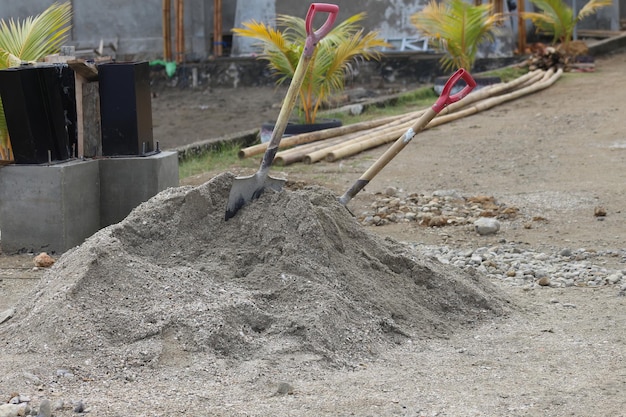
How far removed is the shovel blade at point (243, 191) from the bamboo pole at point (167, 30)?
13.8m

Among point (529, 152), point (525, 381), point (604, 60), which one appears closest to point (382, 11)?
point (604, 60)

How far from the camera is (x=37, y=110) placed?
6246mm

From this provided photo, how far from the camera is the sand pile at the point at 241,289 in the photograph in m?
4.04

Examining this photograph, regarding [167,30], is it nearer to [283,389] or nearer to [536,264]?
[536,264]

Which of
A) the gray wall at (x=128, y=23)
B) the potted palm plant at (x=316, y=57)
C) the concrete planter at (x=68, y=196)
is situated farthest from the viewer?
the gray wall at (x=128, y=23)

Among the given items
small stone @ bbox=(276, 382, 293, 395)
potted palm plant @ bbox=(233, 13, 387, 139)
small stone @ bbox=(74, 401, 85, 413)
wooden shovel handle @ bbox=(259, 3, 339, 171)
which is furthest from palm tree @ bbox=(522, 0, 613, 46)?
small stone @ bbox=(74, 401, 85, 413)

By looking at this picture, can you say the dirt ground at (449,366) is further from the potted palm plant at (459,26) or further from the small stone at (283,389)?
the potted palm plant at (459,26)

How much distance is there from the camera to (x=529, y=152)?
9.79 metres

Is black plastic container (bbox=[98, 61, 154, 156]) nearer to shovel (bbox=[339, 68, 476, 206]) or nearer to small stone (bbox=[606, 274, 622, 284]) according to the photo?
shovel (bbox=[339, 68, 476, 206])

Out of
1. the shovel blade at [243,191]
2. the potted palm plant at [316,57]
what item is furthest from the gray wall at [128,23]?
the shovel blade at [243,191]

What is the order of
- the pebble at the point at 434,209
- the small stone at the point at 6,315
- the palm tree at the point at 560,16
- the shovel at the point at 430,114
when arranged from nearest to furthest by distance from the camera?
the small stone at the point at 6,315, the shovel at the point at 430,114, the pebble at the point at 434,209, the palm tree at the point at 560,16

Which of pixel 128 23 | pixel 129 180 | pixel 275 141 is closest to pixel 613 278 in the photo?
pixel 275 141

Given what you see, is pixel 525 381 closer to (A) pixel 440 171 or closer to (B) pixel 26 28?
(B) pixel 26 28

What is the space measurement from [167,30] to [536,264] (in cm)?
1345
